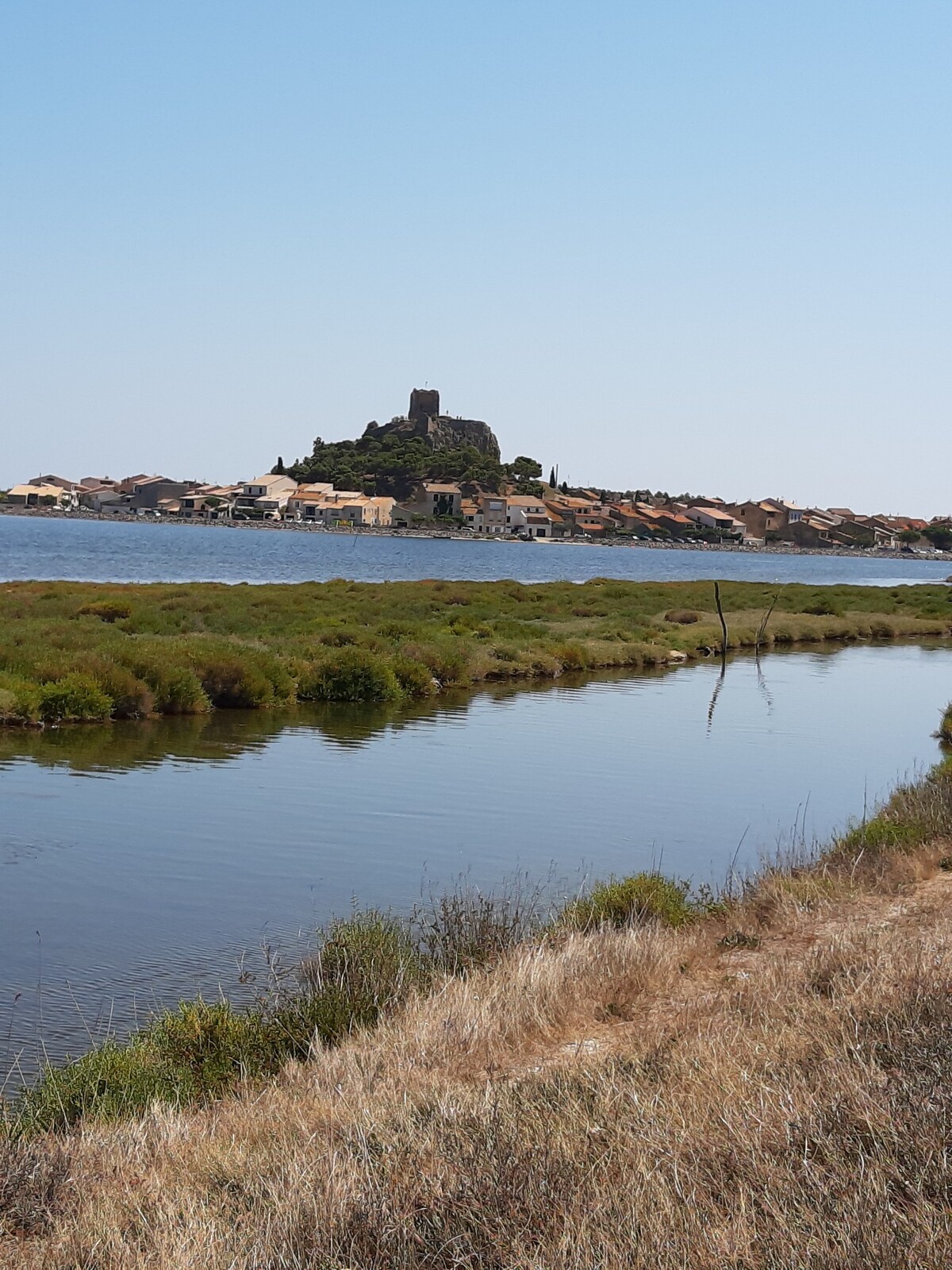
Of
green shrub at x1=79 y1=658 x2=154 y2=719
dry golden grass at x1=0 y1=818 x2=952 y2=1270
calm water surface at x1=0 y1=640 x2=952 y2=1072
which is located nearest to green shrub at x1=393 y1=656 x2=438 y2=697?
calm water surface at x1=0 y1=640 x2=952 y2=1072

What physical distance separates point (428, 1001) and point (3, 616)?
29.5 metres

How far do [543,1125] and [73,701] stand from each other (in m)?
19.1

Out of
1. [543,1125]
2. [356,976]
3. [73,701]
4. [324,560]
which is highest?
[543,1125]

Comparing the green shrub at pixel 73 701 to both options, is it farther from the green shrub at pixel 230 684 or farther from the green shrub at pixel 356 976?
the green shrub at pixel 356 976

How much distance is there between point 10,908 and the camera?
38.2 ft

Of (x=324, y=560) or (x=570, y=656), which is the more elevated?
(x=570, y=656)

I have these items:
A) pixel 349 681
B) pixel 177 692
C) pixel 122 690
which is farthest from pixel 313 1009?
pixel 349 681

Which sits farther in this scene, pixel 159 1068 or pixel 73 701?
pixel 73 701

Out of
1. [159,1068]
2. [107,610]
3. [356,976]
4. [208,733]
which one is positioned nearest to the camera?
[159,1068]

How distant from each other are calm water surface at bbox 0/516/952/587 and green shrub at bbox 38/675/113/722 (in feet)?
150

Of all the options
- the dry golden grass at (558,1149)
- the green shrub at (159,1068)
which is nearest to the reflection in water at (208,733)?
the green shrub at (159,1068)

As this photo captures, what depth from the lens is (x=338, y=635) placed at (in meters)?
33.6

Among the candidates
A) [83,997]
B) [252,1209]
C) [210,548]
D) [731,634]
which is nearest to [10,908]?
[83,997]

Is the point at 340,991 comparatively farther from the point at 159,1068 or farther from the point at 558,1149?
the point at 558,1149
